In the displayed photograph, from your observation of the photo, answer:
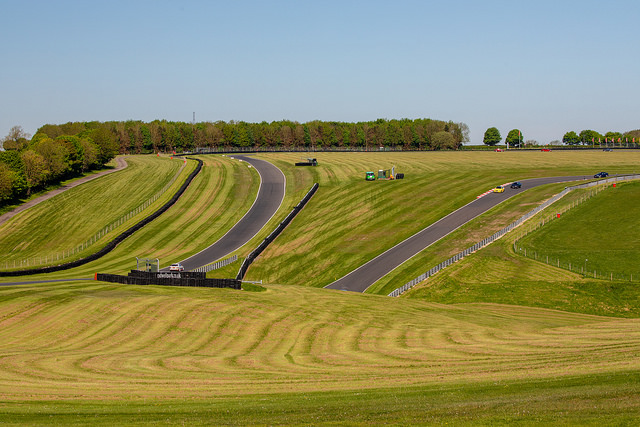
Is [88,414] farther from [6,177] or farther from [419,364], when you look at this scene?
[6,177]

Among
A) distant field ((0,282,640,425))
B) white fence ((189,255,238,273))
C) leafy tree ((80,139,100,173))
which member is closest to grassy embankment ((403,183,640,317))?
distant field ((0,282,640,425))

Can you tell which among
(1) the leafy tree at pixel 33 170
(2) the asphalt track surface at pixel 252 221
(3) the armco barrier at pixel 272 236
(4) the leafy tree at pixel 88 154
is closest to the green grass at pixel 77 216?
(1) the leafy tree at pixel 33 170

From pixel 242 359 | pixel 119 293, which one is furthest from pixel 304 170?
pixel 242 359

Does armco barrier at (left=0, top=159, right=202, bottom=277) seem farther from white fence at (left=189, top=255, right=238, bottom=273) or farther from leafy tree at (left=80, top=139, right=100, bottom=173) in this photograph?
leafy tree at (left=80, top=139, right=100, bottom=173)

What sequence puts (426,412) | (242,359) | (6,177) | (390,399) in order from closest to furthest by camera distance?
(426,412), (390,399), (242,359), (6,177)

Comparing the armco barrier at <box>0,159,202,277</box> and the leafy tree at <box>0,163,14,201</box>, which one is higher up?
the leafy tree at <box>0,163,14,201</box>
